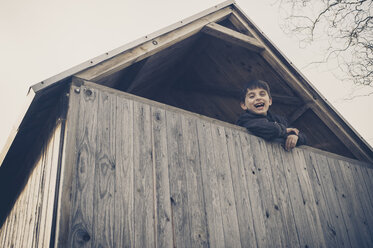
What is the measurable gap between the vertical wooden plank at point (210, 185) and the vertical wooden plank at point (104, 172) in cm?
108

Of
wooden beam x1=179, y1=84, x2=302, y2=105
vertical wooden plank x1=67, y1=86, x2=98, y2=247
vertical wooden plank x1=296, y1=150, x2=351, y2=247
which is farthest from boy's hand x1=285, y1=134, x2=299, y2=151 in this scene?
vertical wooden plank x1=67, y1=86, x2=98, y2=247

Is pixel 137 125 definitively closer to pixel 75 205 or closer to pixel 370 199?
pixel 75 205

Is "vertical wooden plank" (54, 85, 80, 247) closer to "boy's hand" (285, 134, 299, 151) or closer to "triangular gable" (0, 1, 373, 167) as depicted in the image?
"triangular gable" (0, 1, 373, 167)

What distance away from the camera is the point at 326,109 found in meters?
5.40

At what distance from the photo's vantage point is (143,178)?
3188mm

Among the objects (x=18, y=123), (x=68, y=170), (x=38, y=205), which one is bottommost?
(x=38, y=205)

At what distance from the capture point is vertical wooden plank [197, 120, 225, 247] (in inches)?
132

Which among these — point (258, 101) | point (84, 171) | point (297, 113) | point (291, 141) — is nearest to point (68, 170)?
point (84, 171)

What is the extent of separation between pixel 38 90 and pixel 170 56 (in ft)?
9.14

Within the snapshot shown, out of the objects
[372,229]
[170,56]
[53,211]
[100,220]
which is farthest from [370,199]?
[53,211]

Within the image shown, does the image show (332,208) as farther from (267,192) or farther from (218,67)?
(218,67)

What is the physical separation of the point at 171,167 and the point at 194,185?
330mm

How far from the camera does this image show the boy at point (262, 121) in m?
4.42

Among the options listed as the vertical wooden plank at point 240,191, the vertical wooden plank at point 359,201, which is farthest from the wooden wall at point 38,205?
the vertical wooden plank at point 359,201
